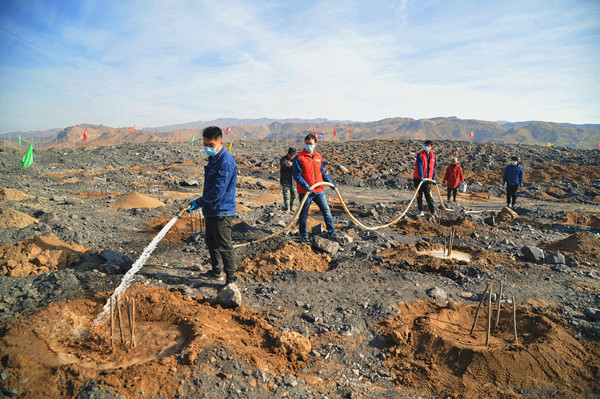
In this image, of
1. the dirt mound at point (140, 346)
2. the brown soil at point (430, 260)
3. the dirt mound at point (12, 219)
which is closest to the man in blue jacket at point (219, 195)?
the dirt mound at point (140, 346)

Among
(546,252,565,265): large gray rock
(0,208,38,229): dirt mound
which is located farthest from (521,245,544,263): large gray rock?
(0,208,38,229): dirt mound

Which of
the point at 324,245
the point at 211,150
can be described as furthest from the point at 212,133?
the point at 324,245

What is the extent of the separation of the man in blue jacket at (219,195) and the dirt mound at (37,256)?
8.26ft

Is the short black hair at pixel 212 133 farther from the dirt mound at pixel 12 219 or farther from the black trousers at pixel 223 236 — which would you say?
the dirt mound at pixel 12 219

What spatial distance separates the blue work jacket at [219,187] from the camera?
4.33 m

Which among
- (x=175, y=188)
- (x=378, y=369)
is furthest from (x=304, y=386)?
(x=175, y=188)

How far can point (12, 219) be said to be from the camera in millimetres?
6535

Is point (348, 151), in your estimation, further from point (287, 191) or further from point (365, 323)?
Answer: point (365, 323)

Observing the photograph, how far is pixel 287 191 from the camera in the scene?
10.0 meters

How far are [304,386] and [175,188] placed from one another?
47.9 ft

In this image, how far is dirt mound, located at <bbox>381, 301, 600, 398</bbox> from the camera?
3070mm

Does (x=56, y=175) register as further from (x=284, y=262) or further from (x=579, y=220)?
(x=579, y=220)

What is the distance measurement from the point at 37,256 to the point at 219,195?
10.1 ft

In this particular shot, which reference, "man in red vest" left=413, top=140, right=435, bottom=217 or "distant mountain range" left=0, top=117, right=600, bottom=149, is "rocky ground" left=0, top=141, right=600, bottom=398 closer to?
"man in red vest" left=413, top=140, right=435, bottom=217
